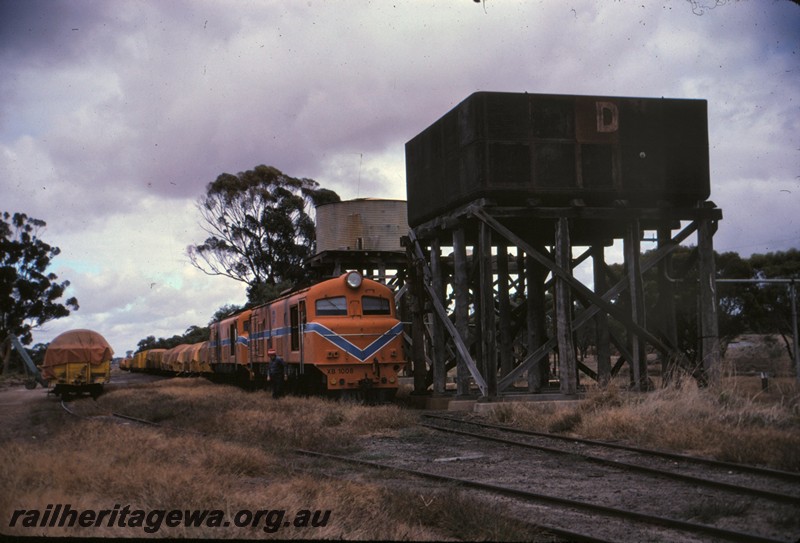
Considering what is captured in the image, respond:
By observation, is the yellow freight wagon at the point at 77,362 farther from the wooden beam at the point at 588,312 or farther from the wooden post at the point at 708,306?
the wooden post at the point at 708,306

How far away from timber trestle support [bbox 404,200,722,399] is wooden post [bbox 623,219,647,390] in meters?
0.02

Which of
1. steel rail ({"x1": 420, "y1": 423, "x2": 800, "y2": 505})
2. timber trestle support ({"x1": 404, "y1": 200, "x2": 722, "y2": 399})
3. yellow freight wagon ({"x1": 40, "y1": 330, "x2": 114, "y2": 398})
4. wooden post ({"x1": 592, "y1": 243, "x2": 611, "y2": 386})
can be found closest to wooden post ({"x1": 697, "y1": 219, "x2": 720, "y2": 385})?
timber trestle support ({"x1": 404, "y1": 200, "x2": 722, "y2": 399})

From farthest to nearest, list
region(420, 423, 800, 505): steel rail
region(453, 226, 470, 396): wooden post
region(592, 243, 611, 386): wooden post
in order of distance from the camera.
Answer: region(592, 243, 611, 386): wooden post
region(453, 226, 470, 396): wooden post
region(420, 423, 800, 505): steel rail

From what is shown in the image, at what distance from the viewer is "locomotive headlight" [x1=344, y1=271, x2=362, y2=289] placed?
19500mm

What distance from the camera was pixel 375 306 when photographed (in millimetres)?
19859

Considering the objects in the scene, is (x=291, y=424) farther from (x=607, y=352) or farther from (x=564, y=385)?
(x=607, y=352)

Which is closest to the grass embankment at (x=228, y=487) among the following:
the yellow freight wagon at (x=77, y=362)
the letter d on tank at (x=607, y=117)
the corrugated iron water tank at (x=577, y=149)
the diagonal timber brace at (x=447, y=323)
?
the diagonal timber brace at (x=447, y=323)

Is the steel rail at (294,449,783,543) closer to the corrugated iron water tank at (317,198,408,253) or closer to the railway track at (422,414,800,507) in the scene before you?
the railway track at (422,414,800,507)

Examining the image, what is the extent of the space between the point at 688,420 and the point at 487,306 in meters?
5.52

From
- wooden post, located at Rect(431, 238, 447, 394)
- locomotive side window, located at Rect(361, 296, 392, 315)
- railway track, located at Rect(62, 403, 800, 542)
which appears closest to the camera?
railway track, located at Rect(62, 403, 800, 542)

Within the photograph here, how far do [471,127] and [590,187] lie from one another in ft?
9.41

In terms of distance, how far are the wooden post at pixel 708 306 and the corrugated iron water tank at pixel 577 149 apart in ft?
2.97

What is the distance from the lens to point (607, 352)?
19.1 metres

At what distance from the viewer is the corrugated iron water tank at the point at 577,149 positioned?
1666 cm
